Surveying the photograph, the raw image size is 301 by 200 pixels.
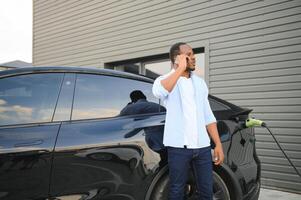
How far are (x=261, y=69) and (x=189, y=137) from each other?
312cm

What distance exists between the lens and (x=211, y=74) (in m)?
5.90

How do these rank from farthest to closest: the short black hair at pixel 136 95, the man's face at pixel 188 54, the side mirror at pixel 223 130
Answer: the side mirror at pixel 223 130 < the short black hair at pixel 136 95 < the man's face at pixel 188 54

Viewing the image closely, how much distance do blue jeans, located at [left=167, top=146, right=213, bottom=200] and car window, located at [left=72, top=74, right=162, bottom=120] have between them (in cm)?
51

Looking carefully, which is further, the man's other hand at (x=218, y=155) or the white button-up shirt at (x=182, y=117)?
the man's other hand at (x=218, y=155)

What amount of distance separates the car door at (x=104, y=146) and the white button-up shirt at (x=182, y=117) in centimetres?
27

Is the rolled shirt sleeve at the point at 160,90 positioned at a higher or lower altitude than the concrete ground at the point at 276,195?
higher

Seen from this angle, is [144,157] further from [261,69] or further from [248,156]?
[261,69]

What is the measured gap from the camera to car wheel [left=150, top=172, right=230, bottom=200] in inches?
111

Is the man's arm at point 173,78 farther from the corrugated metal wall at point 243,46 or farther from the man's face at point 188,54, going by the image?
the corrugated metal wall at point 243,46

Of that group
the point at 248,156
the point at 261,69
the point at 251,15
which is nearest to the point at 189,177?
the point at 248,156

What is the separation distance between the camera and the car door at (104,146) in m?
2.55

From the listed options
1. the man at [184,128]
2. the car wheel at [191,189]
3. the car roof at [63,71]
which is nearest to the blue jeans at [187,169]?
the man at [184,128]

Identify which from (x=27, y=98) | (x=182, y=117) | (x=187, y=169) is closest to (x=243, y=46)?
(x=182, y=117)

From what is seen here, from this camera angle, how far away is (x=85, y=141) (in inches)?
104
